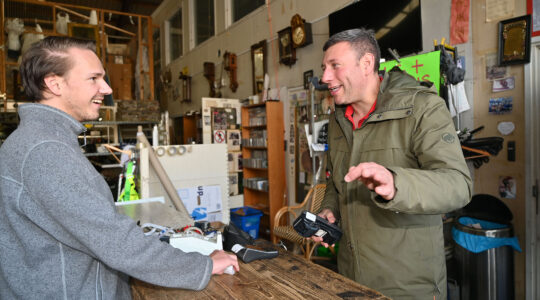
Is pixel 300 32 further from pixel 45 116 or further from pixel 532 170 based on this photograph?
pixel 45 116

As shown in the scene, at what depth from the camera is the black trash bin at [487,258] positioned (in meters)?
2.58

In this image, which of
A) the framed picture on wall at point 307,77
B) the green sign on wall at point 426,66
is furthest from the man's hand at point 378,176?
the framed picture on wall at point 307,77

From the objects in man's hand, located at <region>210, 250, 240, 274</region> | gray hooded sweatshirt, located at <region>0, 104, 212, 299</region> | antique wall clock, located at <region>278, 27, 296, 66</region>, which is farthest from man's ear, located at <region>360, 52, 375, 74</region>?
antique wall clock, located at <region>278, 27, 296, 66</region>

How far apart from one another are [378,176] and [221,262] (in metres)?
0.63

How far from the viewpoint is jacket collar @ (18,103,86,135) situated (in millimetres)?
1035

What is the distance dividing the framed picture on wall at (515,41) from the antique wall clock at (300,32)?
8.03 ft

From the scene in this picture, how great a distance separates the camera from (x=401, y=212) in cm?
125

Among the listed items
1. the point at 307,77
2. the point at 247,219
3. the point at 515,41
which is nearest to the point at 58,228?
the point at 515,41

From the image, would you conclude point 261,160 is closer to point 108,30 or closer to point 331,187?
point 331,187

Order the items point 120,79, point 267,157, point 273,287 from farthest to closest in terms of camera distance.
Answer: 1. point 120,79
2. point 267,157
3. point 273,287

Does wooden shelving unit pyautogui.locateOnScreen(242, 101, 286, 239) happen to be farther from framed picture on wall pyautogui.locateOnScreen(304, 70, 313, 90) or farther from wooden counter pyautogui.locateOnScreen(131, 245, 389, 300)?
wooden counter pyautogui.locateOnScreen(131, 245, 389, 300)

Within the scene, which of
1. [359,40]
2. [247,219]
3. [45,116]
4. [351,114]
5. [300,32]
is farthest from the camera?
[247,219]

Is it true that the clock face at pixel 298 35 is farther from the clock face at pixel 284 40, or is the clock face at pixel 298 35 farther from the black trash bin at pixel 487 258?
the black trash bin at pixel 487 258

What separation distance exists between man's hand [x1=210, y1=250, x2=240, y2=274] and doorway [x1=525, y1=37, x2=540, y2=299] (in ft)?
8.53
